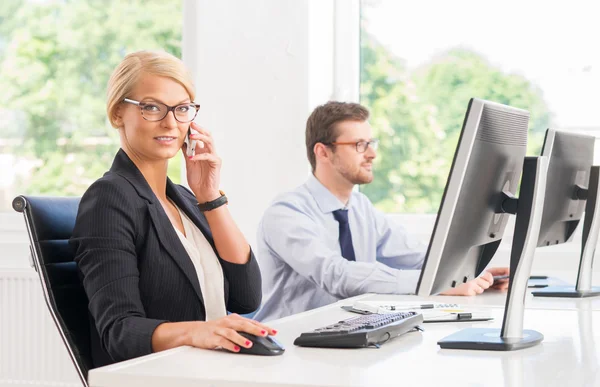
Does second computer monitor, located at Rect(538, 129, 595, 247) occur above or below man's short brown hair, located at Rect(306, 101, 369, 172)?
below

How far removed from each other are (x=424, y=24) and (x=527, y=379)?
285 cm

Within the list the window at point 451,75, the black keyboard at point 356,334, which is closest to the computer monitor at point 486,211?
the black keyboard at point 356,334

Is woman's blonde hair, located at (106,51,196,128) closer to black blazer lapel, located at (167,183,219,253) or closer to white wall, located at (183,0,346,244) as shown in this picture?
black blazer lapel, located at (167,183,219,253)

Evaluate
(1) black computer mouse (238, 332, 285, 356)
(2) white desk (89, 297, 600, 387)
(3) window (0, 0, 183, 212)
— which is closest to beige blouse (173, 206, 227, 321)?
(2) white desk (89, 297, 600, 387)

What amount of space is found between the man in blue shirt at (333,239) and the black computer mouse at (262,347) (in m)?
1.10

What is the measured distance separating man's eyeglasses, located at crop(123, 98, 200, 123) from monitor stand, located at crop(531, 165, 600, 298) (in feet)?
3.86

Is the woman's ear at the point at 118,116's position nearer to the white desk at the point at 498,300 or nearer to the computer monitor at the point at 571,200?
the white desk at the point at 498,300

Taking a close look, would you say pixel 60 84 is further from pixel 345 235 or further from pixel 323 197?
pixel 345 235

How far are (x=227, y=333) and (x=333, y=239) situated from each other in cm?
146

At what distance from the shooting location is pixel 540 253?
3475mm

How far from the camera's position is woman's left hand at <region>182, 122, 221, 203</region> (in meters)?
1.93

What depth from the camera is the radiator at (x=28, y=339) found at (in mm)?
3730

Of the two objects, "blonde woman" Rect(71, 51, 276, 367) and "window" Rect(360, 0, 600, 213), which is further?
"window" Rect(360, 0, 600, 213)

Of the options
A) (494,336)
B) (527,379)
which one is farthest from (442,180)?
(527,379)
